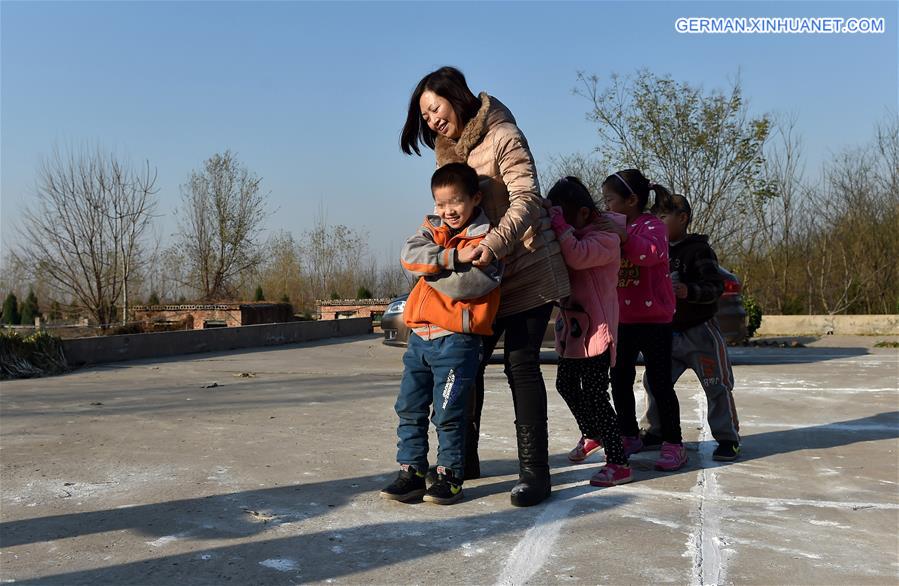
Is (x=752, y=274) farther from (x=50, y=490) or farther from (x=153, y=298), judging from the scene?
(x=50, y=490)

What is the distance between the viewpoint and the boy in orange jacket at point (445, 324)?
3.49 metres

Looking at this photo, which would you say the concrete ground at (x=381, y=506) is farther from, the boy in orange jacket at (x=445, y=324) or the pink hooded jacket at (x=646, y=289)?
the pink hooded jacket at (x=646, y=289)

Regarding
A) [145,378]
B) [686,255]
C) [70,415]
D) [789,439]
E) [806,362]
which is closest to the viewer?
[686,255]

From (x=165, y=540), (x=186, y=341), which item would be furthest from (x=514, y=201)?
(x=186, y=341)

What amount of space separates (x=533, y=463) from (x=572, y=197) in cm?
127

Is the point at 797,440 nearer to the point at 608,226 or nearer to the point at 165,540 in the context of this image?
the point at 608,226

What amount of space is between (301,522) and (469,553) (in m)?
0.74

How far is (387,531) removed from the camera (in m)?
3.17

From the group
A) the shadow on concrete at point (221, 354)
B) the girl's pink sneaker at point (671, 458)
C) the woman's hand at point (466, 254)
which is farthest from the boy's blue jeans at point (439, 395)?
the shadow on concrete at point (221, 354)

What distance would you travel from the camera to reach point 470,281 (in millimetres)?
3438

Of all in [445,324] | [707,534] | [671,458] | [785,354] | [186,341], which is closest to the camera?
[707,534]

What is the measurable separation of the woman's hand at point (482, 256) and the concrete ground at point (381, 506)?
40.5 inches

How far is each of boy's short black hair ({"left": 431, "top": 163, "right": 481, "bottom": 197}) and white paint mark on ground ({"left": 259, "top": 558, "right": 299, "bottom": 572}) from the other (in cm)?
164

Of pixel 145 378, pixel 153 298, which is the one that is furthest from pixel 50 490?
pixel 153 298
